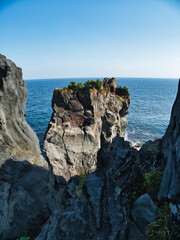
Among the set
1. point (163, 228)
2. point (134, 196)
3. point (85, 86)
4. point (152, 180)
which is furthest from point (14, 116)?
point (85, 86)

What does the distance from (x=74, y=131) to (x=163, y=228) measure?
2297 centimetres

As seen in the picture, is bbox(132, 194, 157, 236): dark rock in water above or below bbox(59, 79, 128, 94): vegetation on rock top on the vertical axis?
below

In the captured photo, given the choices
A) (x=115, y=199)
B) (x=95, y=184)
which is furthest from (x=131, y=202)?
(x=95, y=184)

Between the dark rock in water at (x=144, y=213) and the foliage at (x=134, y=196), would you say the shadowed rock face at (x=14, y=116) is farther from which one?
the dark rock in water at (x=144, y=213)

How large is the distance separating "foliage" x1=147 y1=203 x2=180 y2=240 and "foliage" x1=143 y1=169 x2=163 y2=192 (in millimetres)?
1452

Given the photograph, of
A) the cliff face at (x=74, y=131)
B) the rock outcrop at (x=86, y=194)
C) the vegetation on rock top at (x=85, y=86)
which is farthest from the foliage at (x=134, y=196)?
the vegetation on rock top at (x=85, y=86)

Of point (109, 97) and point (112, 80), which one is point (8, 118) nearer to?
point (109, 97)

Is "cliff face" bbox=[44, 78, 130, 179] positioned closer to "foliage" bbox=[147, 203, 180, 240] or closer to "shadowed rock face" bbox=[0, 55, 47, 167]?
"shadowed rock face" bbox=[0, 55, 47, 167]

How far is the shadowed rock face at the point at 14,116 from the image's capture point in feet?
41.3

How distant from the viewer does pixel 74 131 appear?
27281 millimetres

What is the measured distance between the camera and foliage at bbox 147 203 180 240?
498 centimetres

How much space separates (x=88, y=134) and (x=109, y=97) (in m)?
11.2

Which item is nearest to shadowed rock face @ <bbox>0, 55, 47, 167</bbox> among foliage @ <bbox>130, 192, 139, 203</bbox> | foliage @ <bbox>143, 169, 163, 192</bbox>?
foliage @ <bbox>130, 192, 139, 203</bbox>

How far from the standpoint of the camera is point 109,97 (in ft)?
109
